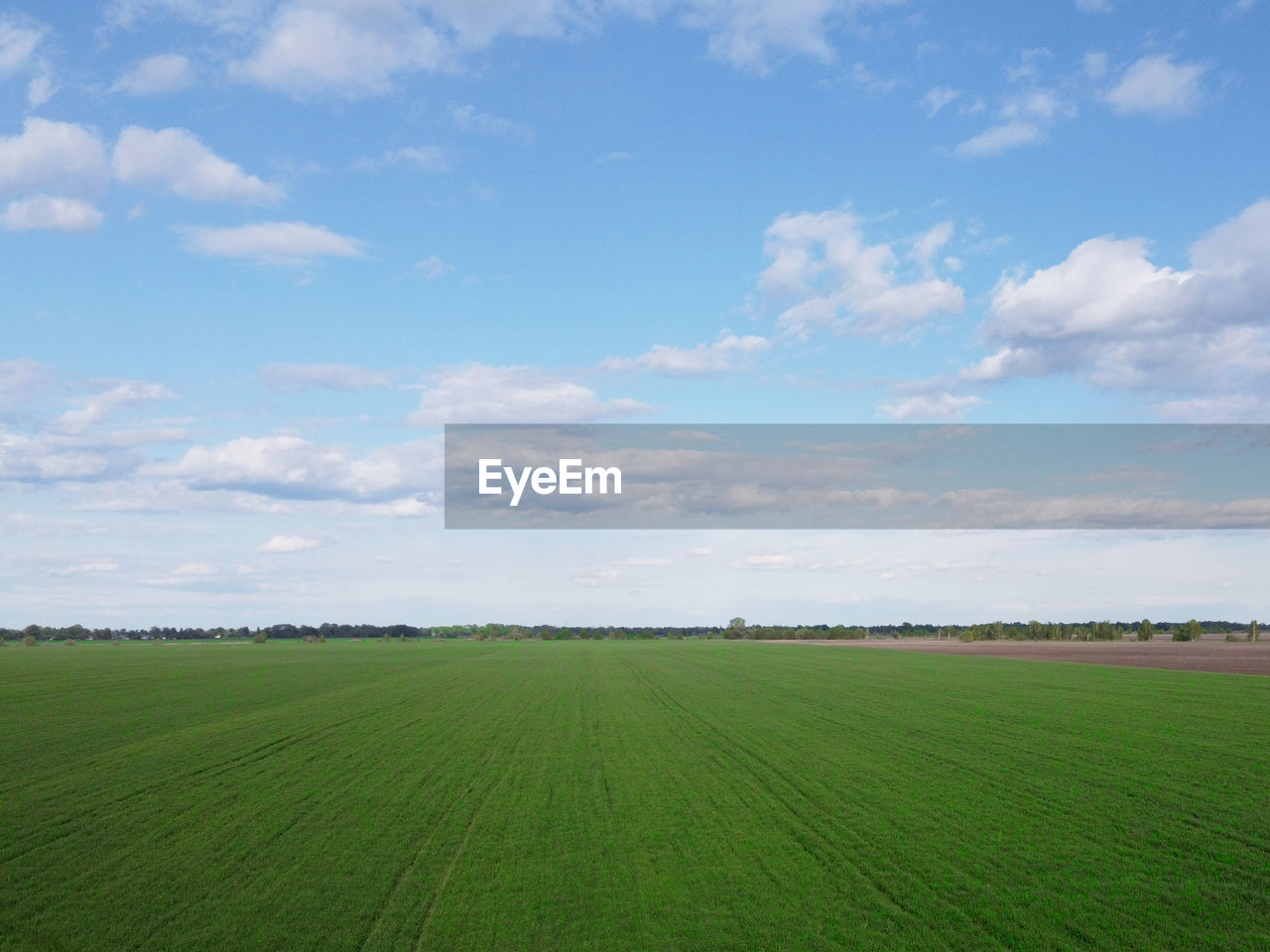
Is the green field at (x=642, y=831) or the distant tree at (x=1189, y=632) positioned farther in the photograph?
the distant tree at (x=1189, y=632)

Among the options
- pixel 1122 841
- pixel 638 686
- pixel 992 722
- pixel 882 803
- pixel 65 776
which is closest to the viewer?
pixel 1122 841

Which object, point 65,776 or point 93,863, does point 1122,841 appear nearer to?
point 93,863

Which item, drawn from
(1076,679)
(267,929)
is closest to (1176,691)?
(1076,679)

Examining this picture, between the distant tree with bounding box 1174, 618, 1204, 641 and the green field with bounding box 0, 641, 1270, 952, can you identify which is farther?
the distant tree with bounding box 1174, 618, 1204, 641

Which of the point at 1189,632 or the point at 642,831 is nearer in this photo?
the point at 642,831
